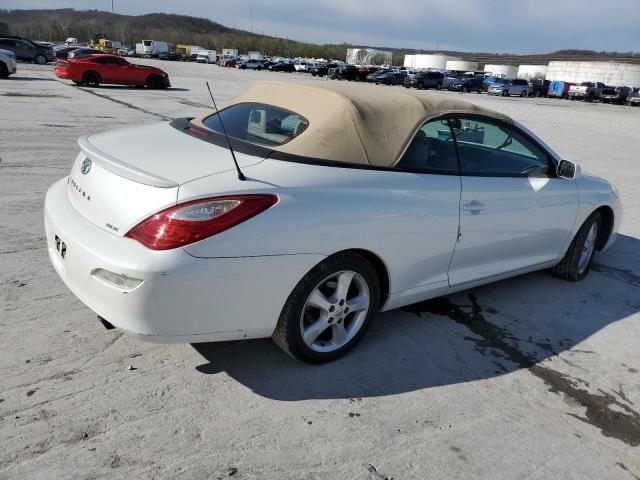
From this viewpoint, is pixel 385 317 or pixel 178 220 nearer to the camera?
pixel 178 220

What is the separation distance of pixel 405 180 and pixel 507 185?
3.45ft

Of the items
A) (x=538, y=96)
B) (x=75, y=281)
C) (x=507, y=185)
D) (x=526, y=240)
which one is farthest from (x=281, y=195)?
(x=538, y=96)

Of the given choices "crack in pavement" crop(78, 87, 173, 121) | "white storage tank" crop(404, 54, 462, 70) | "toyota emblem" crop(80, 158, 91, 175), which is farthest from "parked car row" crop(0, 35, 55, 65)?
"white storage tank" crop(404, 54, 462, 70)

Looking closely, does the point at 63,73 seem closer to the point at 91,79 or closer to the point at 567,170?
the point at 91,79

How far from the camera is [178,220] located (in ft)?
8.27

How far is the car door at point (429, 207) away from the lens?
3.29 metres

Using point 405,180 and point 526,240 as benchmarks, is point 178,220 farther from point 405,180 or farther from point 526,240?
point 526,240

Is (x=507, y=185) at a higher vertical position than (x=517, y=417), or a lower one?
higher

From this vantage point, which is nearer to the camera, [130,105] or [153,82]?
[130,105]

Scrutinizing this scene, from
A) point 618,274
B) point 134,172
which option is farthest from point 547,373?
point 134,172

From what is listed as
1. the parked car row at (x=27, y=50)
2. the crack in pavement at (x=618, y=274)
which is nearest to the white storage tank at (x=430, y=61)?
the parked car row at (x=27, y=50)

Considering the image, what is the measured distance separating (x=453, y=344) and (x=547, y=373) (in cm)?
59

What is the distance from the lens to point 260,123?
3.49 m

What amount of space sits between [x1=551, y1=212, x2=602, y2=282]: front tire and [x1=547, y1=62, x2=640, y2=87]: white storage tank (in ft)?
289
